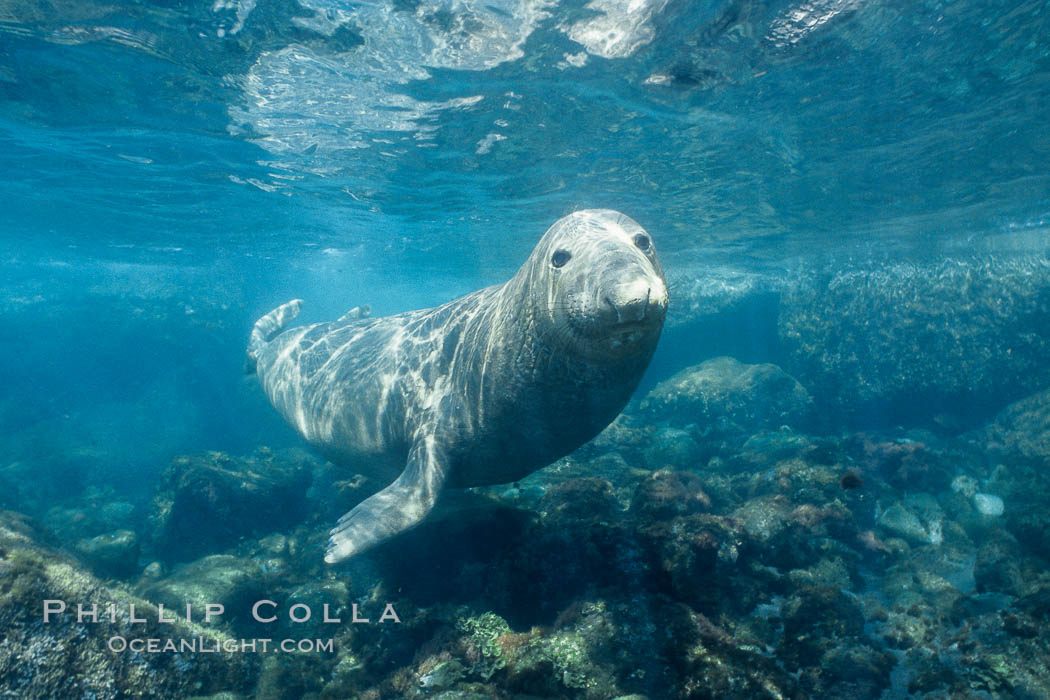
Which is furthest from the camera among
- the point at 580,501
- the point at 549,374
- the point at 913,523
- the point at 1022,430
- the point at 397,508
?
the point at 1022,430

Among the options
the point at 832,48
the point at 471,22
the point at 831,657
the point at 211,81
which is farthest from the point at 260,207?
the point at 831,657

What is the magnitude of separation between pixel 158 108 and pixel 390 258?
836 inches

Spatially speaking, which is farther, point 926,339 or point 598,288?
point 926,339

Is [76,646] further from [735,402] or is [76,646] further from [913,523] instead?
[735,402]

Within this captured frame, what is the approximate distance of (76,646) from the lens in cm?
345

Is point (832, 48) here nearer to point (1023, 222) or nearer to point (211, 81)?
point (211, 81)

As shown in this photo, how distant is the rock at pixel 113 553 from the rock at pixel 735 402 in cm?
1246

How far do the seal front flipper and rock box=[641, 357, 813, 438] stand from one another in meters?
10.5

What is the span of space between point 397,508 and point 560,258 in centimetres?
262

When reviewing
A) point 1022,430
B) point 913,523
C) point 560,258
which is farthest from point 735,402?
point 560,258

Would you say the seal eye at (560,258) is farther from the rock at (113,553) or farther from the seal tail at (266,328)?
the rock at (113,553)

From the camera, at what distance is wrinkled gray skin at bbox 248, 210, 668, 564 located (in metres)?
2.94

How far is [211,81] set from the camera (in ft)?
31.4

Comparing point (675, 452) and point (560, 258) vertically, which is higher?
point (560, 258)
